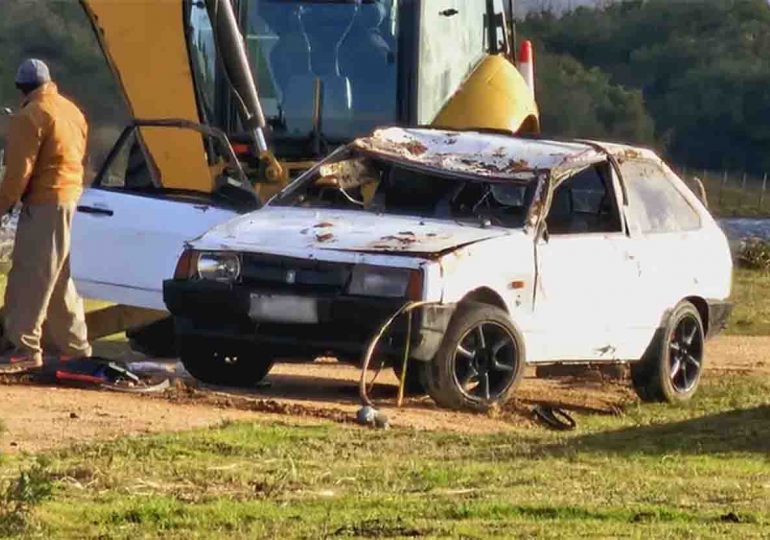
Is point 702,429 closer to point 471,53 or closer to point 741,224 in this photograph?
point 471,53

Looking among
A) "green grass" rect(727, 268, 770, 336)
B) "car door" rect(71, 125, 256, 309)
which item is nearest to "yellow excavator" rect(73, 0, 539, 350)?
"car door" rect(71, 125, 256, 309)

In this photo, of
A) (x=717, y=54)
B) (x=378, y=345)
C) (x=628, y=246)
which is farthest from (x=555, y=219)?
(x=717, y=54)

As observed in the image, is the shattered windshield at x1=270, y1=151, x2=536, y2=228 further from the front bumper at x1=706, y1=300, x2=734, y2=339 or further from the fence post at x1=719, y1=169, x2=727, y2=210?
the fence post at x1=719, y1=169, x2=727, y2=210

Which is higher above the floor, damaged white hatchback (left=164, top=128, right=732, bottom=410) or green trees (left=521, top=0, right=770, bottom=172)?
damaged white hatchback (left=164, top=128, right=732, bottom=410)

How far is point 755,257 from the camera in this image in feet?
94.8

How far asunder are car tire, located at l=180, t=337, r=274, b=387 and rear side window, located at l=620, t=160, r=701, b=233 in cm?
245

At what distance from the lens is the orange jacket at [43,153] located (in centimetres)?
1309

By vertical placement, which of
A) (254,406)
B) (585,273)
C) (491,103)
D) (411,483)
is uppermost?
(491,103)

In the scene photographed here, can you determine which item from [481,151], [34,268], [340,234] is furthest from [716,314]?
[34,268]

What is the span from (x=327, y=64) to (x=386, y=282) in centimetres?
507

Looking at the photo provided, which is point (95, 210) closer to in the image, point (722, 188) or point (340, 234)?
point (340, 234)

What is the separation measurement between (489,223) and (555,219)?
65 cm

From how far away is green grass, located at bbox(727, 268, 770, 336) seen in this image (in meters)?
20.9

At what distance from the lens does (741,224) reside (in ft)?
119
